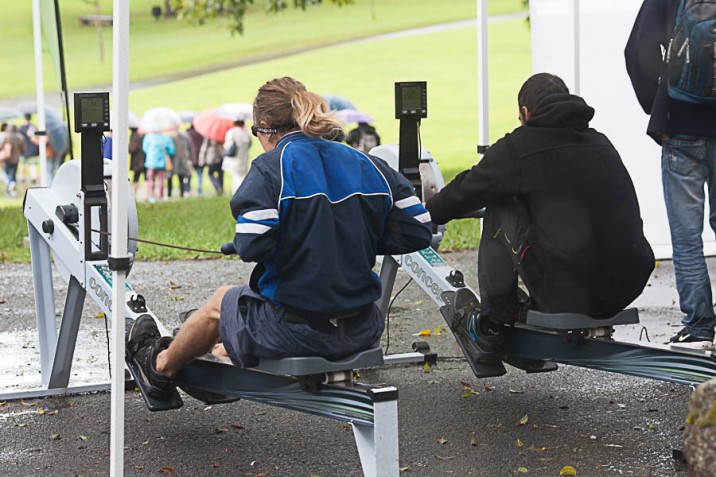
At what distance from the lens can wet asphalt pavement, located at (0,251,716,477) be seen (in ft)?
15.7

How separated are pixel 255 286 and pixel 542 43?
504 cm

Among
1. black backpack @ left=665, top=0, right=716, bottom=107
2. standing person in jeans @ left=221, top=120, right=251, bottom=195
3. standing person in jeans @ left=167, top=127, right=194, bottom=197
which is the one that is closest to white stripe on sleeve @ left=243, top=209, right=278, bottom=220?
black backpack @ left=665, top=0, right=716, bottom=107

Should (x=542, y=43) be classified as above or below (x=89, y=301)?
above

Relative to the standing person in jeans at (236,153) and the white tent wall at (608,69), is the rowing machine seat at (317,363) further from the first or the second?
the standing person in jeans at (236,153)

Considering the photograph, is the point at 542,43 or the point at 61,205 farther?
the point at 542,43

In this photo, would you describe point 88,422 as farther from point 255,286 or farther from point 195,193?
point 195,193

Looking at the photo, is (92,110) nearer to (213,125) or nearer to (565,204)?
(565,204)

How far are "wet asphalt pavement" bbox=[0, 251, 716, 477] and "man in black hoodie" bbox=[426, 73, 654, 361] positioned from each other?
587 mm

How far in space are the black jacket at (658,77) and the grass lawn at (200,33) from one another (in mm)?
21906

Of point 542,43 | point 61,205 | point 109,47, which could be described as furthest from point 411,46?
point 61,205

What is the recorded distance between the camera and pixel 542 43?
8.88 m

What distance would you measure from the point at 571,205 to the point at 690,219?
135 cm

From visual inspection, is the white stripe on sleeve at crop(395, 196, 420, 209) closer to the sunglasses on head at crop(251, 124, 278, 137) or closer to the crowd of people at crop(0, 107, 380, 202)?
the sunglasses on head at crop(251, 124, 278, 137)

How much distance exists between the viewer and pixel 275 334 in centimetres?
433
